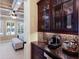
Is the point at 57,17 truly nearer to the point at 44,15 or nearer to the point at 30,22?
the point at 44,15

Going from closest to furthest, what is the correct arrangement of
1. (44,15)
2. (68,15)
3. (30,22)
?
(68,15)
(44,15)
(30,22)

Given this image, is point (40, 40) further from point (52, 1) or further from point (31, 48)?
Result: point (52, 1)

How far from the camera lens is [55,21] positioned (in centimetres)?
247

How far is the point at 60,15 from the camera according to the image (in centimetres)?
223

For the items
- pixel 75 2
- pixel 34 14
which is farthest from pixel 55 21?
pixel 34 14

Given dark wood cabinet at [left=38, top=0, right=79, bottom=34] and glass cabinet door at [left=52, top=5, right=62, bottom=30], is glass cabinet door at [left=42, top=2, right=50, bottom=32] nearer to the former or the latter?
dark wood cabinet at [left=38, top=0, right=79, bottom=34]

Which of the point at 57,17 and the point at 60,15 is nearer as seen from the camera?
the point at 60,15

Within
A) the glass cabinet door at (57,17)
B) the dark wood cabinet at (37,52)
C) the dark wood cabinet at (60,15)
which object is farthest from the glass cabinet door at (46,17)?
the dark wood cabinet at (37,52)

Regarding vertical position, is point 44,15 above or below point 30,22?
above

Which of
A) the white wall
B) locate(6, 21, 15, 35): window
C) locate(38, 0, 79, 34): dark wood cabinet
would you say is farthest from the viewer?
locate(6, 21, 15, 35): window

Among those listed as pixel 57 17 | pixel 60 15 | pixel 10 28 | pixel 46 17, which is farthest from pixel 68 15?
pixel 10 28

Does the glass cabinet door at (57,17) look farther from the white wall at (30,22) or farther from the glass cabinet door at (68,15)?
the white wall at (30,22)

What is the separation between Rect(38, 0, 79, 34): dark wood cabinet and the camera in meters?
1.82

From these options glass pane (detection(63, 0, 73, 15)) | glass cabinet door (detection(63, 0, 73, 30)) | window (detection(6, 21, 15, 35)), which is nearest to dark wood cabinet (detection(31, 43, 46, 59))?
glass cabinet door (detection(63, 0, 73, 30))
